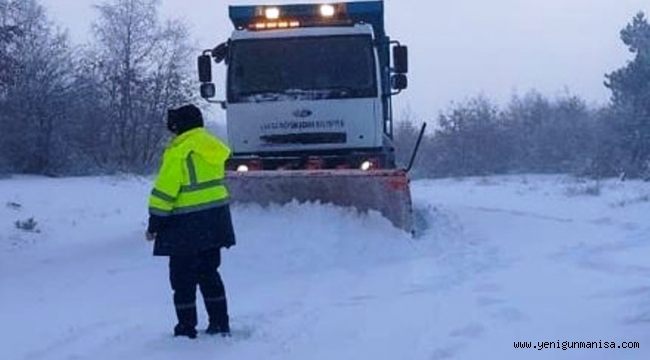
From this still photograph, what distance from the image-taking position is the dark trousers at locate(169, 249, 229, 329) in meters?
6.82

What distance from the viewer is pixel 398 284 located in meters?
9.09

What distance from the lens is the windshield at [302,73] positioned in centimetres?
1320

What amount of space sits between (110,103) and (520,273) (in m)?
35.3

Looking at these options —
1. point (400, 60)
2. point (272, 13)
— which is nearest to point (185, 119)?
point (400, 60)

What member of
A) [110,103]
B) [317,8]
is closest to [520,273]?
[317,8]

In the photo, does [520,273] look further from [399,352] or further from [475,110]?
[475,110]

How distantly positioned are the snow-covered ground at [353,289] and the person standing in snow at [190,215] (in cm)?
29

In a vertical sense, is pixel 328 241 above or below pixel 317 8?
below

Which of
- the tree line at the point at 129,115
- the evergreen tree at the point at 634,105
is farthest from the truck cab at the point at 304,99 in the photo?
the evergreen tree at the point at 634,105

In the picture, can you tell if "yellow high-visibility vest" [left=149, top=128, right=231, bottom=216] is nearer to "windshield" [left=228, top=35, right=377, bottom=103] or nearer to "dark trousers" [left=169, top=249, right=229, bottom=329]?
"dark trousers" [left=169, top=249, right=229, bottom=329]

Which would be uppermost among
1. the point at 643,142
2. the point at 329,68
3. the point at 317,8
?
the point at 317,8

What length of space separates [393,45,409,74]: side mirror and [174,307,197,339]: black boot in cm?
749

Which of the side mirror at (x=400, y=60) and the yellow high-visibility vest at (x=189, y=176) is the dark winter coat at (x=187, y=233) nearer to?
the yellow high-visibility vest at (x=189, y=176)

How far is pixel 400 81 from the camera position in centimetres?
1378
